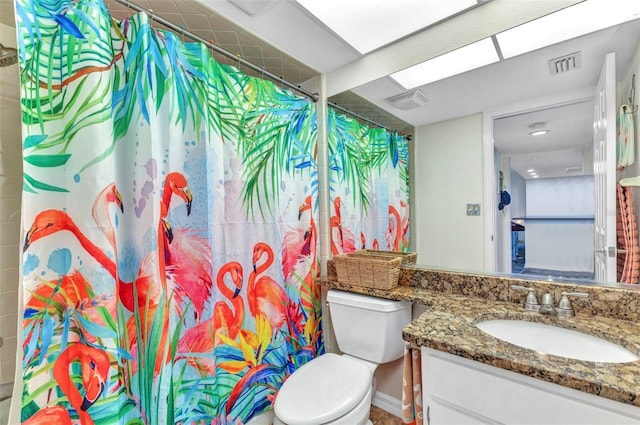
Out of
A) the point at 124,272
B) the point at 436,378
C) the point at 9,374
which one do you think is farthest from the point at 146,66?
the point at 436,378

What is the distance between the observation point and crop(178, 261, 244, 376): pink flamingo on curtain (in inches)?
44.4

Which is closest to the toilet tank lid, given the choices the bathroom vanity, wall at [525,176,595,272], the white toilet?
the white toilet

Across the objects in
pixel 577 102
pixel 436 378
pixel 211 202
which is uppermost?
pixel 577 102

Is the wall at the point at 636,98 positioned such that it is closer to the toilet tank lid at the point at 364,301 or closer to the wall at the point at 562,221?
the wall at the point at 562,221

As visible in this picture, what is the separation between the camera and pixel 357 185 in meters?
1.75

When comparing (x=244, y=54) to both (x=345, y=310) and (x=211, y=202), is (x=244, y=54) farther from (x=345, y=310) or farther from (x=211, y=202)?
(x=345, y=310)

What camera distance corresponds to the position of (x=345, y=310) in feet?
4.67

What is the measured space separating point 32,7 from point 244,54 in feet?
2.81

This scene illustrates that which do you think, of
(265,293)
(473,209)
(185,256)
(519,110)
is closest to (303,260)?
(265,293)

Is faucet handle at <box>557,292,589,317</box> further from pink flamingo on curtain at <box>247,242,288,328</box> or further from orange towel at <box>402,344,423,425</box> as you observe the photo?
pink flamingo on curtain at <box>247,242,288,328</box>

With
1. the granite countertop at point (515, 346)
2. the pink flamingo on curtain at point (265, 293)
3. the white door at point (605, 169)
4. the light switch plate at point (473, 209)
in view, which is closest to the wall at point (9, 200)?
the pink flamingo on curtain at point (265, 293)

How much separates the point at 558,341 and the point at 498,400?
1.26 feet

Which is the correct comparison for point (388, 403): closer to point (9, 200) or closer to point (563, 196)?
point (563, 196)

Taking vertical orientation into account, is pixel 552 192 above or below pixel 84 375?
above
